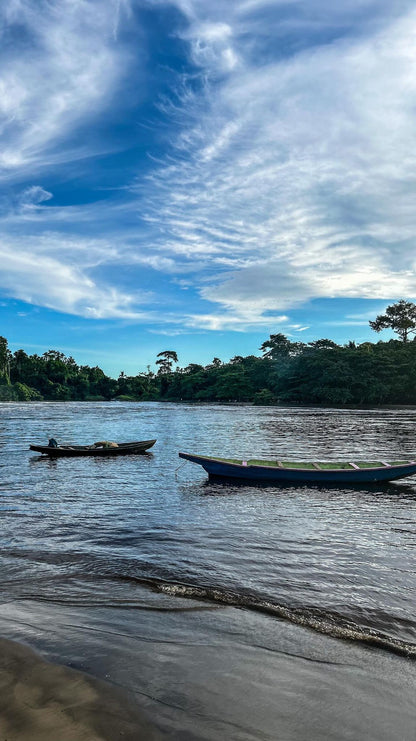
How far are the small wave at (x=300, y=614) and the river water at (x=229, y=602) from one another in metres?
0.03

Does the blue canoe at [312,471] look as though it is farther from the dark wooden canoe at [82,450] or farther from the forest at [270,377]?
the forest at [270,377]

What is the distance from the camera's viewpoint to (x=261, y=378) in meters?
123

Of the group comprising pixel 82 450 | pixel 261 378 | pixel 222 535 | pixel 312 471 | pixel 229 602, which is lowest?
pixel 222 535

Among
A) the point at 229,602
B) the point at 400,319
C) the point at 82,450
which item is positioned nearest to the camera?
the point at 229,602

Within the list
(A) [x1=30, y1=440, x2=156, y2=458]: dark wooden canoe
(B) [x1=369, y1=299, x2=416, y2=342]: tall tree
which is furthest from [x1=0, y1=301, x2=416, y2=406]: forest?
(A) [x1=30, y1=440, x2=156, y2=458]: dark wooden canoe

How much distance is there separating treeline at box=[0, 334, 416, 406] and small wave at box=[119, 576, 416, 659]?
295 feet

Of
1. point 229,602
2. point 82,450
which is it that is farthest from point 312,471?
point 82,450

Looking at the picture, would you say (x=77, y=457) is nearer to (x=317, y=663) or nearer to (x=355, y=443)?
(x=355, y=443)

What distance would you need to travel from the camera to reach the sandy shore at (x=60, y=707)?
3971 millimetres

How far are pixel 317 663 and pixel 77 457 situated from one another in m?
22.3

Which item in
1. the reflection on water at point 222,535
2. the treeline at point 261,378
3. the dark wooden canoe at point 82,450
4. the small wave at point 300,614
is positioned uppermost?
the treeline at point 261,378

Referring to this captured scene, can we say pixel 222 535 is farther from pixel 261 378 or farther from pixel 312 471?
pixel 261 378

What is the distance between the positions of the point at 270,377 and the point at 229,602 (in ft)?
364

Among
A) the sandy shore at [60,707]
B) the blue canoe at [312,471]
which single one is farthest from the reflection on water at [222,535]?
the sandy shore at [60,707]
